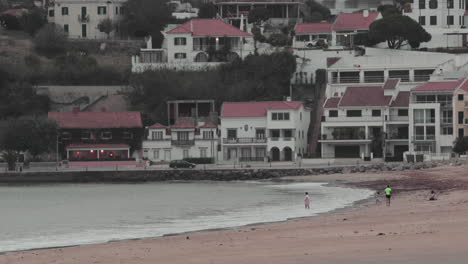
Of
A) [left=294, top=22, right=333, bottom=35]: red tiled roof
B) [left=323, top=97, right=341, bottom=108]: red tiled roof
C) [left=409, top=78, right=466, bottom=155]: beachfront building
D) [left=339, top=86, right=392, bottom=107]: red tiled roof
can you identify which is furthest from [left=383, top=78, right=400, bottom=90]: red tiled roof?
[left=294, top=22, right=333, bottom=35]: red tiled roof

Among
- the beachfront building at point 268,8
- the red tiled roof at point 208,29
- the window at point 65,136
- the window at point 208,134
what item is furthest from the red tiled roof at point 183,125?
the beachfront building at point 268,8

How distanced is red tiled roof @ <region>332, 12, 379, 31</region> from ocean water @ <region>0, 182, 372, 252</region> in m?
27.7

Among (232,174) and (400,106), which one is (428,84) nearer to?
(400,106)

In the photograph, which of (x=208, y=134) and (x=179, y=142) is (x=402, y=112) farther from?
(x=179, y=142)

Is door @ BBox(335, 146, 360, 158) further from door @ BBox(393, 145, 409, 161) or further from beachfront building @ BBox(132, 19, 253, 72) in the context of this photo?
beachfront building @ BBox(132, 19, 253, 72)

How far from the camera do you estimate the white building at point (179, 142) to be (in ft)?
270

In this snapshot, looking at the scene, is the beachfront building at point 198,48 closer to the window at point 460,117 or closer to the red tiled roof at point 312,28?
the red tiled roof at point 312,28

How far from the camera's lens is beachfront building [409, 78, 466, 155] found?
78.8 m

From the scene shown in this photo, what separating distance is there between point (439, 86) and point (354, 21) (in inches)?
742

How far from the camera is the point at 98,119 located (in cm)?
8425

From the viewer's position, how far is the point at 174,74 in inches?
3563

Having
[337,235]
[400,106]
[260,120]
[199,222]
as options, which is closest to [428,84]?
[400,106]

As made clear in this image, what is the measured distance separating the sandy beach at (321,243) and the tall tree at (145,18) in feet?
202

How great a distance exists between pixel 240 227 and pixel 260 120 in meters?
42.2
